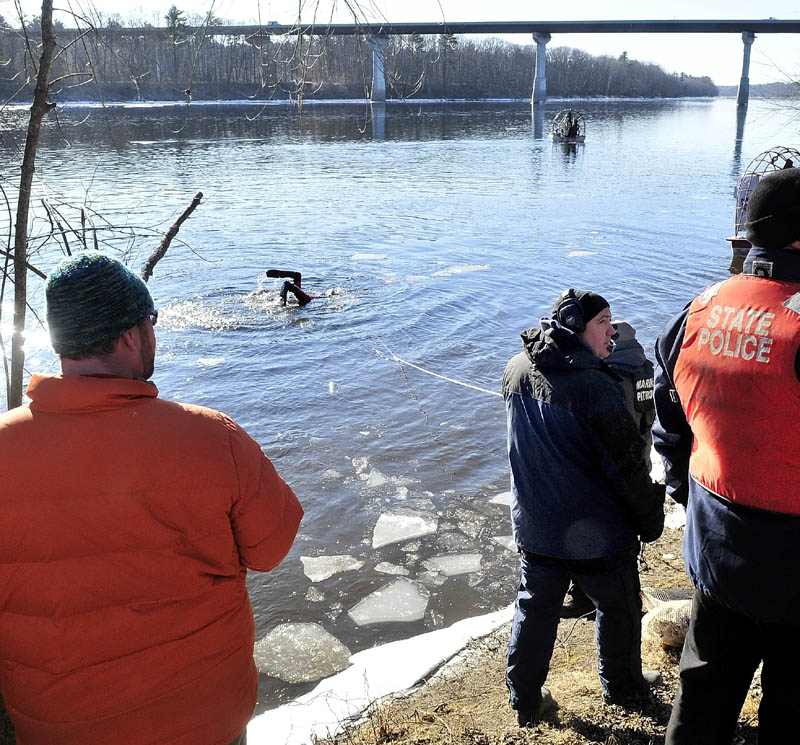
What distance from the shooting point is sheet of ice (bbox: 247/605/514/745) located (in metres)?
3.81

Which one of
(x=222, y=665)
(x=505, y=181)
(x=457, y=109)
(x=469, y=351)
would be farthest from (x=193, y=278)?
(x=457, y=109)

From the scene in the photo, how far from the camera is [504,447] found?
7941 mm

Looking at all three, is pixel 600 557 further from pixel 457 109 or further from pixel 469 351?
pixel 457 109

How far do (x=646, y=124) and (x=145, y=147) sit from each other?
4554 centimetres

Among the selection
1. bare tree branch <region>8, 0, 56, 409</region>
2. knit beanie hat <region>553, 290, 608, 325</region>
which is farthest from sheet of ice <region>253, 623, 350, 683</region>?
knit beanie hat <region>553, 290, 608, 325</region>

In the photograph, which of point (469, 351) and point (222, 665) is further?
point (469, 351)

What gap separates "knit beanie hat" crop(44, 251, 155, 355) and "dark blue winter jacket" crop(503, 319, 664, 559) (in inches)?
69.0

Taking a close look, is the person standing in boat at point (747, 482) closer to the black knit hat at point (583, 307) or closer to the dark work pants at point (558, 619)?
the black knit hat at point (583, 307)

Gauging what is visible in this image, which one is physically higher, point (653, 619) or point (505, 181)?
point (505, 181)

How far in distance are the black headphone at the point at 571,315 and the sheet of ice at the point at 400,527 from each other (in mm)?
3430

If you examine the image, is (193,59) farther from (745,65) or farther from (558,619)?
(745,65)

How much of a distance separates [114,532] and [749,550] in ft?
5.86

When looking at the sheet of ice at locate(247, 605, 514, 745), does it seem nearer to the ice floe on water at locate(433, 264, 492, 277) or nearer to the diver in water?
the diver in water

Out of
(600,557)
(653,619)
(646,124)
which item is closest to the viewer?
(600,557)
